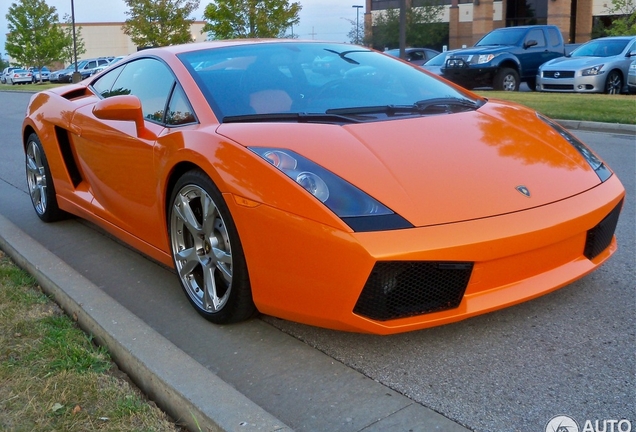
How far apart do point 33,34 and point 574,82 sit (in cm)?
4694

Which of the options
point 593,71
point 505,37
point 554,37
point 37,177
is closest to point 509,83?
point 505,37

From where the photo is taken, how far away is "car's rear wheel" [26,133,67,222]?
507 centimetres

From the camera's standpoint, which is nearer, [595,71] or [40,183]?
[40,183]

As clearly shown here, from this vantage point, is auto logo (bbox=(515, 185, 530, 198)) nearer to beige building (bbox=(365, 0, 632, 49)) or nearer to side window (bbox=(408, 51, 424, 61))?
side window (bbox=(408, 51, 424, 61))

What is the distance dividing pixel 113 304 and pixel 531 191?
195 cm

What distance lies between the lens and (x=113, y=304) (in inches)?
131

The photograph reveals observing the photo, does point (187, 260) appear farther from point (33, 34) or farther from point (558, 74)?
point (33, 34)

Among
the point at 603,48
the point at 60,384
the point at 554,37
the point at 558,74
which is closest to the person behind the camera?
the point at 60,384

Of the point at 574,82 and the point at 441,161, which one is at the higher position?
the point at 441,161

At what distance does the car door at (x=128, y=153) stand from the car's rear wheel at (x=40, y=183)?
648 mm

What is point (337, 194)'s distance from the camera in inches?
108

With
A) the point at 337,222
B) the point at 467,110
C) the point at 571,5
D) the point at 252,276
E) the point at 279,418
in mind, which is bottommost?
the point at 279,418

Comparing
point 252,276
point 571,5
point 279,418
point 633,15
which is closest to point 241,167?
point 252,276

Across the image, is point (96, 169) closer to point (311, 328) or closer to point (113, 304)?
point (113, 304)
